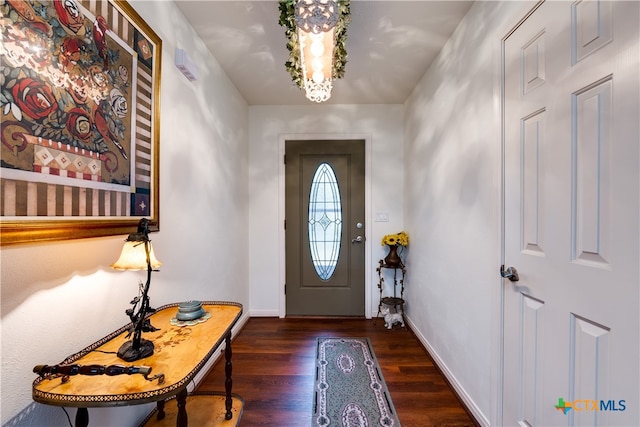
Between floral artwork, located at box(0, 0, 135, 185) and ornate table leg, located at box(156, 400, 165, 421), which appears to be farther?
ornate table leg, located at box(156, 400, 165, 421)

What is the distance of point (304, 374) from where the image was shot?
205 centimetres

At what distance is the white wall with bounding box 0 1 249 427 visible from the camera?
0.85 m

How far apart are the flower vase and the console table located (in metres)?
1.98

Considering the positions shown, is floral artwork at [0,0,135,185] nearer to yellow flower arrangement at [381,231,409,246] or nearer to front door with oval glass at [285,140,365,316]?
front door with oval glass at [285,140,365,316]

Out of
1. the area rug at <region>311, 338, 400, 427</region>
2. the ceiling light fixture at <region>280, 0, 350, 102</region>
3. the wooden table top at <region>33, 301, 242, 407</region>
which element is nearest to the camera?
the wooden table top at <region>33, 301, 242, 407</region>

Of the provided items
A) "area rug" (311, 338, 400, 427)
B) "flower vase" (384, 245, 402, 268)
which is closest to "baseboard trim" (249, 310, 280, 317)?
"area rug" (311, 338, 400, 427)

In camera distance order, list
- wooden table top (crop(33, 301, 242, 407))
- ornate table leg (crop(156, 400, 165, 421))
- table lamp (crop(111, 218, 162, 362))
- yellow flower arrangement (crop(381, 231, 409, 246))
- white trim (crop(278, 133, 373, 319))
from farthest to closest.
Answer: white trim (crop(278, 133, 373, 319))
yellow flower arrangement (crop(381, 231, 409, 246))
ornate table leg (crop(156, 400, 165, 421))
table lamp (crop(111, 218, 162, 362))
wooden table top (crop(33, 301, 242, 407))

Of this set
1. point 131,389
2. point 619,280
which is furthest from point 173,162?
point 619,280

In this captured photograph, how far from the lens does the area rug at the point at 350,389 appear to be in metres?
1.62

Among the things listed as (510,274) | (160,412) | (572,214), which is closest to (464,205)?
(510,274)

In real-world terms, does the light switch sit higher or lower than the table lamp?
higher

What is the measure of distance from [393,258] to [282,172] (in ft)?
5.36

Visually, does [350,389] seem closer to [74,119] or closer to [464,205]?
[464,205]

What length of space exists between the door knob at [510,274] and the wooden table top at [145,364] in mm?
1401
